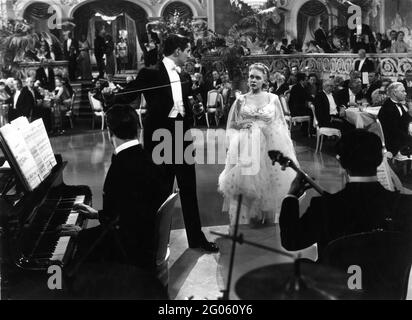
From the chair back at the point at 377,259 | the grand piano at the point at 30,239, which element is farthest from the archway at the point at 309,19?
the chair back at the point at 377,259

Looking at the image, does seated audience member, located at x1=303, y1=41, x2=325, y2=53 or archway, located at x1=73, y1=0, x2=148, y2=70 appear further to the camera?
archway, located at x1=73, y1=0, x2=148, y2=70

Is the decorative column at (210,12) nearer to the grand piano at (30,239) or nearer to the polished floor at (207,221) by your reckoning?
the polished floor at (207,221)

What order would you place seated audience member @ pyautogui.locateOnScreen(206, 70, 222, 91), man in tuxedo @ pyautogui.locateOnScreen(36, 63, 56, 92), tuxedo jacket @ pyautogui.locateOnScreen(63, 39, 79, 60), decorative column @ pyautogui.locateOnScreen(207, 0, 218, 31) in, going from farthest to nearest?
decorative column @ pyautogui.locateOnScreen(207, 0, 218, 31) → tuxedo jacket @ pyautogui.locateOnScreen(63, 39, 79, 60) → man in tuxedo @ pyautogui.locateOnScreen(36, 63, 56, 92) → seated audience member @ pyautogui.locateOnScreen(206, 70, 222, 91)

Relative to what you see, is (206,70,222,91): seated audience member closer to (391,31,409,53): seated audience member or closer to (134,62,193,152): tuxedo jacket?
(391,31,409,53): seated audience member

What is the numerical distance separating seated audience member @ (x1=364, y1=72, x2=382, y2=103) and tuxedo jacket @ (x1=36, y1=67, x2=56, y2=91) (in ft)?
20.1

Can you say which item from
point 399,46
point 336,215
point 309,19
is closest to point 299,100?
Result: point 399,46

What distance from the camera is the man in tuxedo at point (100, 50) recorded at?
12078mm

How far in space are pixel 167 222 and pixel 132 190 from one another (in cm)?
24

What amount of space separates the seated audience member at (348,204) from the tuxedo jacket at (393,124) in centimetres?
291

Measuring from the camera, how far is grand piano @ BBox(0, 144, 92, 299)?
2.31 m

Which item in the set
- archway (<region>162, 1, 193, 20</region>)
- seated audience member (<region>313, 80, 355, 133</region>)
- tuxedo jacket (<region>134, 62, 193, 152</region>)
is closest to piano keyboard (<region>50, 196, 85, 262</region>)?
tuxedo jacket (<region>134, 62, 193, 152</region>)

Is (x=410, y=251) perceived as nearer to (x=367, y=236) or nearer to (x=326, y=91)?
(x=367, y=236)
